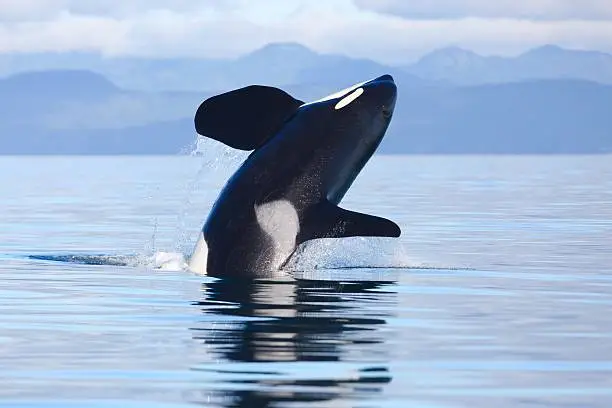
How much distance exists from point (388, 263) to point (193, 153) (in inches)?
136

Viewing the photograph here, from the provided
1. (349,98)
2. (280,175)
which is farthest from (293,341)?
(349,98)

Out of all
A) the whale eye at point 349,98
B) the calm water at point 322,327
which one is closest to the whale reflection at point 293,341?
the calm water at point 322,327

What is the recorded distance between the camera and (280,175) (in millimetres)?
19906

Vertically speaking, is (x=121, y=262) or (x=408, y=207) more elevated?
(x=408, y=207)

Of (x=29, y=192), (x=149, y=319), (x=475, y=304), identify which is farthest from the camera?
(x=29, y=192)

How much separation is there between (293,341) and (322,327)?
1047mm

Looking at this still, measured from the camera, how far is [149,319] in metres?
15.9

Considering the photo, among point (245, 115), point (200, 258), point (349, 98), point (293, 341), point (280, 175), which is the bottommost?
point (293, 341)

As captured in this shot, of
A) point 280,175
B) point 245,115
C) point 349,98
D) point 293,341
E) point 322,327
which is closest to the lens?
point 293,341

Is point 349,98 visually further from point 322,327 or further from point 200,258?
point 322,327

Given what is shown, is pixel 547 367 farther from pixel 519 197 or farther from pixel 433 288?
pixel 519 197

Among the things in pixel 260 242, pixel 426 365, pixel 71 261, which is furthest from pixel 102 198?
pixel 426 365

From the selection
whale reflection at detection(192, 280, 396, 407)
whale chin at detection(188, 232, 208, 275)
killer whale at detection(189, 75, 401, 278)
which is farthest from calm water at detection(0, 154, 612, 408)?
killer whale at detection(189, 75, 401, 278)

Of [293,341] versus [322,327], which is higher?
[322,327]
